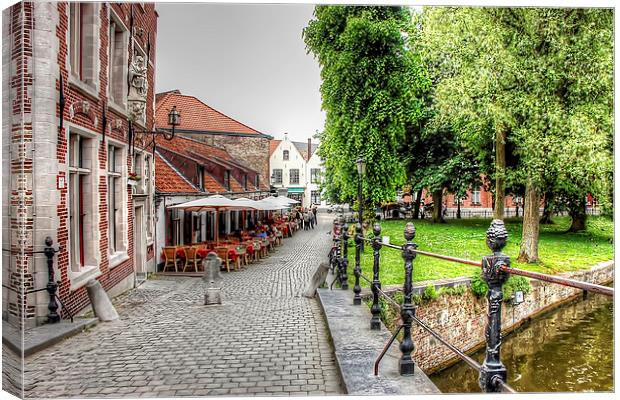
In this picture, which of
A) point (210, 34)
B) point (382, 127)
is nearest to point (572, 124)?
point (382, 127)

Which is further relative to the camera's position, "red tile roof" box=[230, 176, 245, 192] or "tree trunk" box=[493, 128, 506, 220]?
"red tile roof" box=[230, 176, 245, 192]

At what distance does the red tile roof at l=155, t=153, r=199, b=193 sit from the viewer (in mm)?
4582

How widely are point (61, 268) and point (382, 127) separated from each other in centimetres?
298

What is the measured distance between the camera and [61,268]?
3.39 meters

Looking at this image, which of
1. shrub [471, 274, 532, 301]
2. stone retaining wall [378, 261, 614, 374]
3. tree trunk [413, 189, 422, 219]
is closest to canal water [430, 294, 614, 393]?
A: stone retaining wall [378, 261, 614, 374]

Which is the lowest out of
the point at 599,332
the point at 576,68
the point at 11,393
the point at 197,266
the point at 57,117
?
the point at 11,393

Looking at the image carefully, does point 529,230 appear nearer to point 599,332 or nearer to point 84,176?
point 599,332

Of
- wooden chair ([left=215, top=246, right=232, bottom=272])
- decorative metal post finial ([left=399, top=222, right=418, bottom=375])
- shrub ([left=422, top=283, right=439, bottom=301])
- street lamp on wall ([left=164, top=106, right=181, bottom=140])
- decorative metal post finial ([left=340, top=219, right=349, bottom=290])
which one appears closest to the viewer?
decorative metal post finial ([left=399, top=222, right=418, bottom=375])

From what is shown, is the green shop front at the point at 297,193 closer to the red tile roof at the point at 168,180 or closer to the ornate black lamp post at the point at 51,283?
the red tile roof at the point at 168,180

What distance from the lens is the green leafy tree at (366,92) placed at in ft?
13.3

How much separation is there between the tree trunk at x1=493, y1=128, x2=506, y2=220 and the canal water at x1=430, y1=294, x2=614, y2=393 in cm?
102

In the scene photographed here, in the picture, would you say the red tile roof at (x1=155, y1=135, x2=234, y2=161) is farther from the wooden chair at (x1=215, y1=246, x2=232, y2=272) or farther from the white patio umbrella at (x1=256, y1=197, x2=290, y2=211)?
the wooden chair at (x1=215, y1=246, x2=232, y2=272)

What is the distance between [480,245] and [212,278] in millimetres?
2411

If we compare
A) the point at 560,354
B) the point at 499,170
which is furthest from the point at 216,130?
the point at 560,354
